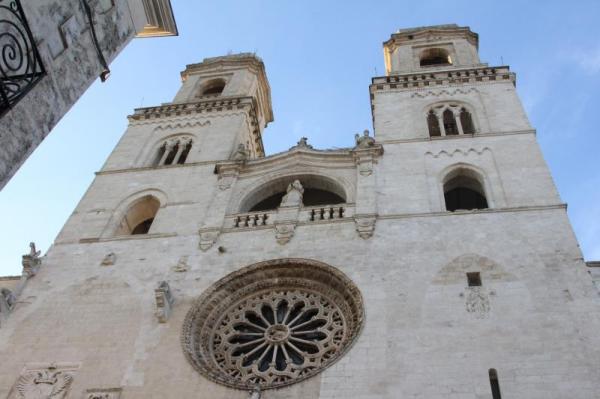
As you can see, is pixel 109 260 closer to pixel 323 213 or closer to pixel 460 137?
pixel 323 213

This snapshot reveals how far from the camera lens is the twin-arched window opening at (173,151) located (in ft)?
61.6

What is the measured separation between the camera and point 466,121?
725 inches

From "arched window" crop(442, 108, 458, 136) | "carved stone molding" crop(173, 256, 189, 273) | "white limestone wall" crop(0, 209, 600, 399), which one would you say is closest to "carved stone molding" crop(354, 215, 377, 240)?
"white limestone wall" crop(0, 209, 600, 399)

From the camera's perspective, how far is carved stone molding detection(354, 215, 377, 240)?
13.5 meters

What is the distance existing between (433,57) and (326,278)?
524 inches

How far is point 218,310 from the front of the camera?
12.7 m

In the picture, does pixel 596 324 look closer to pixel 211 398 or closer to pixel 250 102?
pixel 211 398

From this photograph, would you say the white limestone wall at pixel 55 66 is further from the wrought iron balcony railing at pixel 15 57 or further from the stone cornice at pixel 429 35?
the stone cornice at pixel 429 35

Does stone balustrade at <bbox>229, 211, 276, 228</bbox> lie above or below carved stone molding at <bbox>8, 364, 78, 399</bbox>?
above

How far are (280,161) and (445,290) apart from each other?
264 inches

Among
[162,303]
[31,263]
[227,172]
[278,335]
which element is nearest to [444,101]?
[227,172]

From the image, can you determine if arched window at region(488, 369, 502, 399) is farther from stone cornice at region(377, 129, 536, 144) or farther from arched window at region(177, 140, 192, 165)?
arched window at region(177, 140, 192, 165)

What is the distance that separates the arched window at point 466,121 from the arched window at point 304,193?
430 cm

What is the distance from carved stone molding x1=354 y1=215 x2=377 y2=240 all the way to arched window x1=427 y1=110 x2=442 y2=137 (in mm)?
5538
